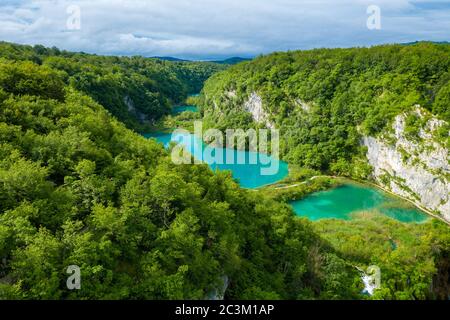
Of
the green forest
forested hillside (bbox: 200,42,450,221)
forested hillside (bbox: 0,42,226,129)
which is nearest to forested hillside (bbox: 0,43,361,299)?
the green forest

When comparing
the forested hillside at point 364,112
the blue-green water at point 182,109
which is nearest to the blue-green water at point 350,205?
the forested hillside at point 364,112

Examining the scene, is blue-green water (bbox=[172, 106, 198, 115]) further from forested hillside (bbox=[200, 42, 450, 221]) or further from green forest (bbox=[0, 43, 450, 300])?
green forest (bbox=[0, 43, 450, 300])

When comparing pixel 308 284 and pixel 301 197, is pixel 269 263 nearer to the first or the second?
pixel 308 284

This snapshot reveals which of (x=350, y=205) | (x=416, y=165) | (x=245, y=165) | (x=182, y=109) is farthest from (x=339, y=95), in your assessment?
(x=182, y=109)

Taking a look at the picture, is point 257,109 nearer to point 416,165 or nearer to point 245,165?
point 245,165

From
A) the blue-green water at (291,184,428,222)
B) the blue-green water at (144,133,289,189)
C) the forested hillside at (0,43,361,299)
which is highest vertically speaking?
the forested hillside at (0,43,361,299)

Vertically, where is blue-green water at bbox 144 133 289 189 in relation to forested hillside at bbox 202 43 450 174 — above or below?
below

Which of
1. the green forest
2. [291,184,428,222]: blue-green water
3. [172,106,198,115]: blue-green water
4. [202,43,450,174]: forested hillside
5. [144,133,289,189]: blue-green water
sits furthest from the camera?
[172,106,198,115]: blue-green water
